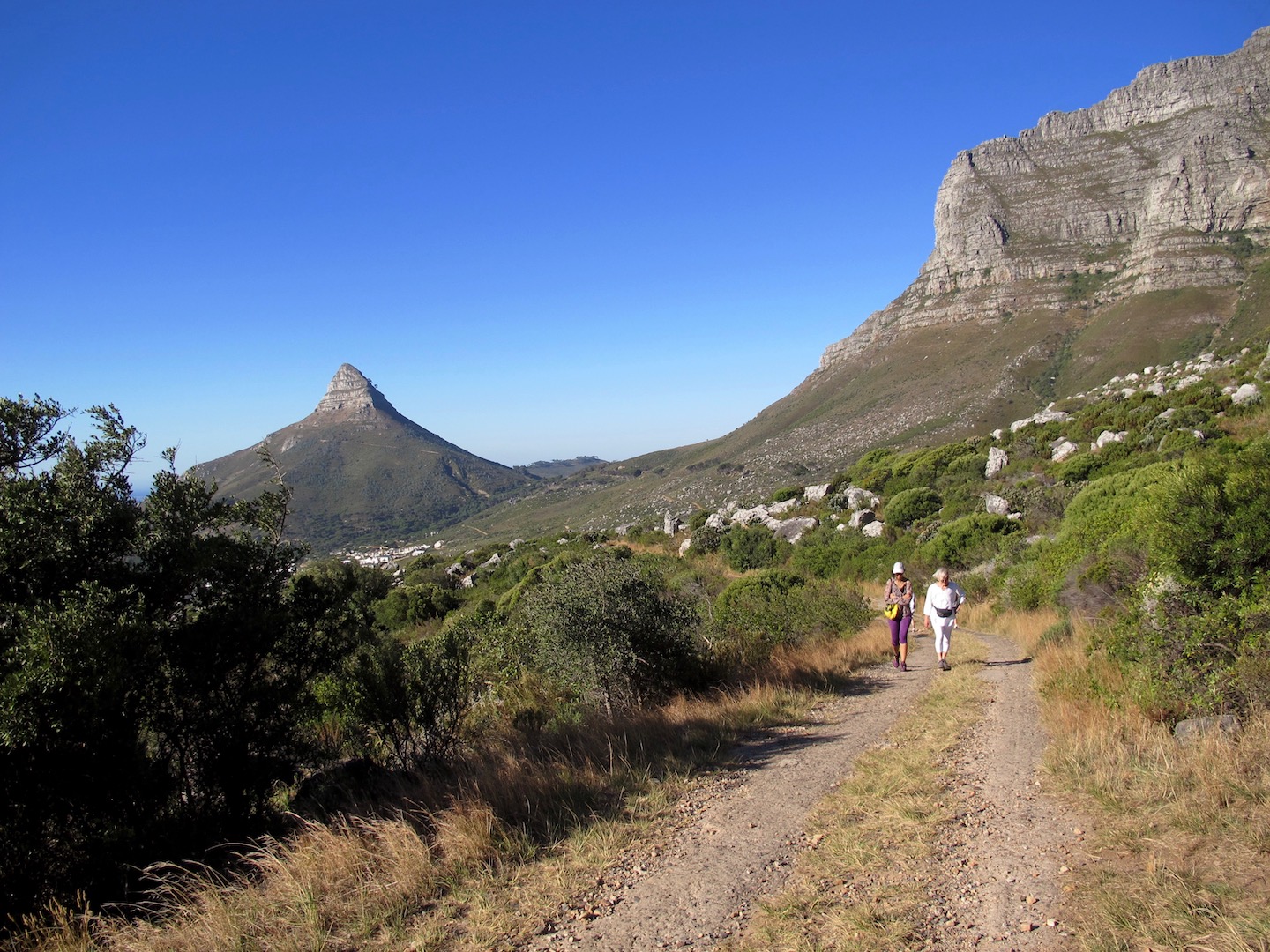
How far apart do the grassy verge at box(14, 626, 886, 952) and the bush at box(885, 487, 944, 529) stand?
23.8m

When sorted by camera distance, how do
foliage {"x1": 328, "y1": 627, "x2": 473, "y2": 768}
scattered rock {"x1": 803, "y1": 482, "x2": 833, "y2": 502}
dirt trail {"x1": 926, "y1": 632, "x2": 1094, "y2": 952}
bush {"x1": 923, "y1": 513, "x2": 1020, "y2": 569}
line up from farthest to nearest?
scattered rock {"x1": 803, "y1": 482, "x2": 833, "y2": 502}
bush {"x1": 923, "y1": 513, "x2": 1020, "y2": 569}
foliage {"x1": 328, "y1": 627, "x2": 473, "y2": 768}
dirt trail {"x1": 926, "y1": 632, "x2": 1094, "y2": 952}

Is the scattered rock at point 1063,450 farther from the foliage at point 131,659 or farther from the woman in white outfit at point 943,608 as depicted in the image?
the foliage at point 131,659

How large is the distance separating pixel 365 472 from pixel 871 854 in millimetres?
130122

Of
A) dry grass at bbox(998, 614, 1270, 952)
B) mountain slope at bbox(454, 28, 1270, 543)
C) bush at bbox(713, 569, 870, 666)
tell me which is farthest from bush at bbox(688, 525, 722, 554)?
dry grass at bbox(998, 614, 1270, 952)

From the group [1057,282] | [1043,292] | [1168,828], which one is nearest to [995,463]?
[1168,828]

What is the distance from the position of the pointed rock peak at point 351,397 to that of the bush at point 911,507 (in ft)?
451

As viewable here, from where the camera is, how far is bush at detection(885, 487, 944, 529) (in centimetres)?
2759

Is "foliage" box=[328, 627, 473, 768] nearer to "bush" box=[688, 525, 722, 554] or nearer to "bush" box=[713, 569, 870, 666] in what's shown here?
"bush" box=[713, 569, 870, 666]

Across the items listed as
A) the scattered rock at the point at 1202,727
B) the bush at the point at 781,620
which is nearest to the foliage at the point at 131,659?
the bush at the point at 781,620

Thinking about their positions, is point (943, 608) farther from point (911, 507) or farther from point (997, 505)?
point (911, 507)

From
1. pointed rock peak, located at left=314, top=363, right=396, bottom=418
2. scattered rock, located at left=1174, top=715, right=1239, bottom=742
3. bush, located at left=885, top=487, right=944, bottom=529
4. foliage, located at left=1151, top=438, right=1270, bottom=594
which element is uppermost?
pointed rock peak, located at left=314, top=363, right=396, bottom=418

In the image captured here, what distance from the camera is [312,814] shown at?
219 inches

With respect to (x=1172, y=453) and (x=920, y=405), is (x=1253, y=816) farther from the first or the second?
(x=920, y=405)

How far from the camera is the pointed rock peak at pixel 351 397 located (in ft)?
489
